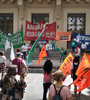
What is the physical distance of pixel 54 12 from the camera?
22469mm

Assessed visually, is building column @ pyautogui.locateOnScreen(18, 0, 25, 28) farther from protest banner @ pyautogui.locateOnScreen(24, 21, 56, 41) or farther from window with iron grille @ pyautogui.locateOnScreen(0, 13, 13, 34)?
protest banner @ pyautogui.locateOnScreen(24, 21, 56, 41)

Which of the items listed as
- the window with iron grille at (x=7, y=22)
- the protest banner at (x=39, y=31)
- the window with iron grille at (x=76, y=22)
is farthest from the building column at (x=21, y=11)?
the protest banner at (x=39, y=31)

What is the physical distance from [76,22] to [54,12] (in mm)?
2704

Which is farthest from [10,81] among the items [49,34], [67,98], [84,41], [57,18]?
[57,18]

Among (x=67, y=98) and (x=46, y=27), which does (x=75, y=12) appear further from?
(x=67, y=98)

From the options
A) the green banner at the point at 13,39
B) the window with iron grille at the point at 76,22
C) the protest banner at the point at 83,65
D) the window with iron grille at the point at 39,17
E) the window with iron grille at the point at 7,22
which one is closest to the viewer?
the protest banner at the point at 83,65

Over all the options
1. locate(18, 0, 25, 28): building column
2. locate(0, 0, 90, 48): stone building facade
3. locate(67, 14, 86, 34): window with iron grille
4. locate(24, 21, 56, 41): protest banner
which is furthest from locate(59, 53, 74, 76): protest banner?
locate(18, 0, 25, 28): building column

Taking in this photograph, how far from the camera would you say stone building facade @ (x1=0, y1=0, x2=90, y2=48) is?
872 inches

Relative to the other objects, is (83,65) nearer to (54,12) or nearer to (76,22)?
(54,12)

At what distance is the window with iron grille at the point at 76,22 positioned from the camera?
22.6 m

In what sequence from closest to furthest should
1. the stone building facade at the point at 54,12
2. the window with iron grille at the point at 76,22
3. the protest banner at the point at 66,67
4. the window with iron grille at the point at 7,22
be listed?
the protest banner at the point at 66,67 → the stone building facade at the point at 54,12 → the window with iron grille at the point at 76,22 → the window with iron grille at the point at 7,22

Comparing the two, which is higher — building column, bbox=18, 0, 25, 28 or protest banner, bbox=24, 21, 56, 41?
building column, bbox=18, 0, 25, 28

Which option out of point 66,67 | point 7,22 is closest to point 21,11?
point 7,22

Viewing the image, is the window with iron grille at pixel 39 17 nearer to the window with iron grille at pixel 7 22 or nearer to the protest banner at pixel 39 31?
the window with iron grille at pixel 7 22
